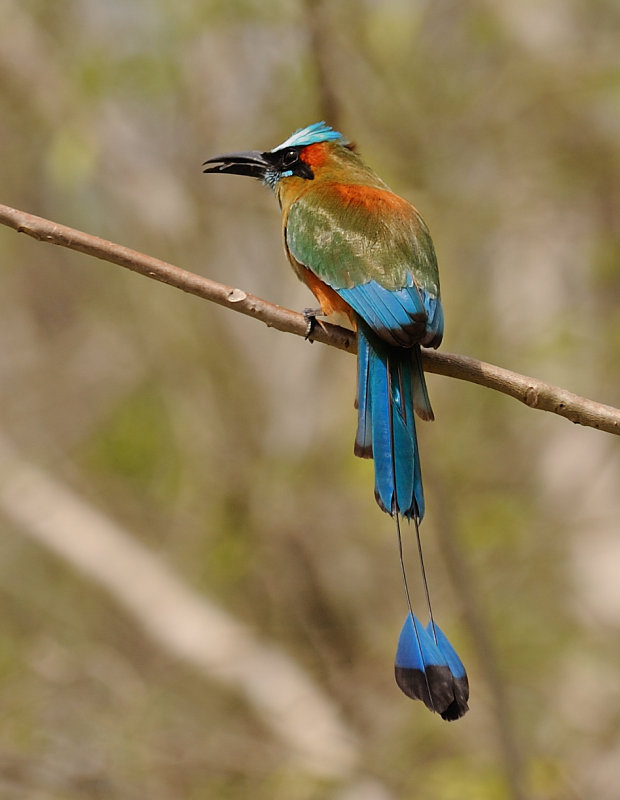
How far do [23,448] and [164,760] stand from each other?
2.07 metres

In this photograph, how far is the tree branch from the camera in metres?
2.25

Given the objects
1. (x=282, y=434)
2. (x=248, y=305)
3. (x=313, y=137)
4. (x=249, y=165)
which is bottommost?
(x=248, y=305)

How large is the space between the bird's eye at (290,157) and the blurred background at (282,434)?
0.61 meters

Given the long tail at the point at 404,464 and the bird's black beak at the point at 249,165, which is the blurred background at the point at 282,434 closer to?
the bird's black beak at the point at 249,165

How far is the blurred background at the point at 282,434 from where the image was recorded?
13.9 ft

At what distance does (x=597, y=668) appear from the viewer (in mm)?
5059

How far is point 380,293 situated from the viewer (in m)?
2.63

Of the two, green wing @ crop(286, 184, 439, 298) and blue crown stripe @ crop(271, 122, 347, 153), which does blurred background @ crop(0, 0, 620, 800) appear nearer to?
blue crown stripe @ crop(271, 122, 347, 153)

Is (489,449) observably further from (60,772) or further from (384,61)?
(60,772)

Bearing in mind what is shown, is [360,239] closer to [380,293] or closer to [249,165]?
[380,293]

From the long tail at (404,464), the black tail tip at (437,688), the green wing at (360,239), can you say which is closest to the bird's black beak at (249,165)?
the green wing at (360,239)

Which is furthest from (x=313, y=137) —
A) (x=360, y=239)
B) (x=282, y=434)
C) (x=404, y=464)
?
(x=282, y=434)

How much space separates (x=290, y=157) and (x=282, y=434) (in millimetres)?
1825

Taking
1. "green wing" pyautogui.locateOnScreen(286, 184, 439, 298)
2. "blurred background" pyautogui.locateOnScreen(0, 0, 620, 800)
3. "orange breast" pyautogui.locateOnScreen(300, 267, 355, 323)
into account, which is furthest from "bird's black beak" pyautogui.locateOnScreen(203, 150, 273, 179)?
"blurred background" pyautogui.locateOnScreen(0, 0, 620, 800)
